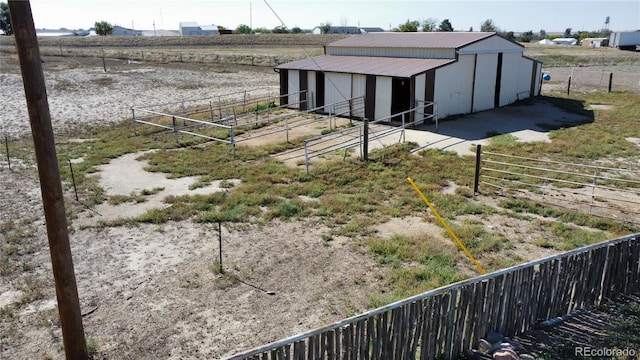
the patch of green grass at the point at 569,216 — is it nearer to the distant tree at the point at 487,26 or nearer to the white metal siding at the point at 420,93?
the white metal siding at the point at 420,93

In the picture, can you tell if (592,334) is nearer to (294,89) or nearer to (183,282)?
(183,282)

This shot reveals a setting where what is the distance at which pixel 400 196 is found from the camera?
44.1ft

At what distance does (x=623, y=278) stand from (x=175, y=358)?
266 inches

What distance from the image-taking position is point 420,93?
74.4 feet

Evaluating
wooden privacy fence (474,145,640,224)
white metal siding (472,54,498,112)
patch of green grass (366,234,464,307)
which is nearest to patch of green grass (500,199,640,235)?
wooden privacy fence (474,145,640,224)

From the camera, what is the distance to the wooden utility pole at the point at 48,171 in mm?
5344

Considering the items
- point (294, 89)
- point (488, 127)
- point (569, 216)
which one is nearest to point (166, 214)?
point (569, 216)

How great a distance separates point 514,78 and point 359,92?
943 cm

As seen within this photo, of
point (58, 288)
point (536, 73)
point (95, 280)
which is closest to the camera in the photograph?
point (58, 288)

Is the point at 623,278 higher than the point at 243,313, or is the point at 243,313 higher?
the point at 623,278

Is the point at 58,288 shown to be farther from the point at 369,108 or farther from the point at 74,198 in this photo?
the point at 369,108

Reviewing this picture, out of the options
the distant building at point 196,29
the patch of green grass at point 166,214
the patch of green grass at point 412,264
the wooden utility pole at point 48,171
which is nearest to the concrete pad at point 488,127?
the patch of green grass at point 166,214

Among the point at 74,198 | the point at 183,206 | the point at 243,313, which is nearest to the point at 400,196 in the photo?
the point at 183,206

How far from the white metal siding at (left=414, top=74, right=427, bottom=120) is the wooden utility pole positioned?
1838 cm
